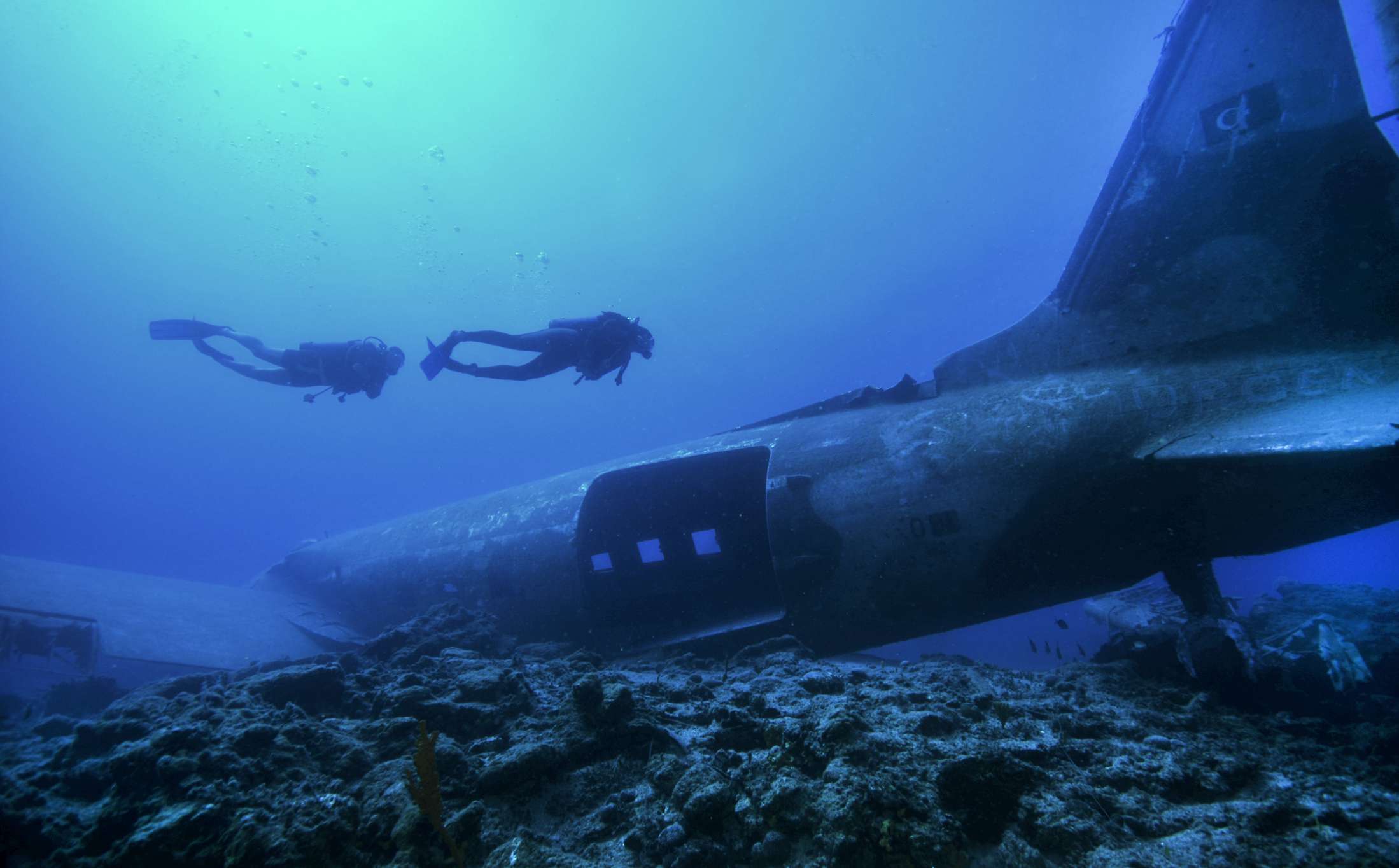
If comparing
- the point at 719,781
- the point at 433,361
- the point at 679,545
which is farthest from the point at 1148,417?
the point at 433,361

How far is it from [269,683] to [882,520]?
473 cm

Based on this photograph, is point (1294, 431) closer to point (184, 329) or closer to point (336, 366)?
point (336, 366)

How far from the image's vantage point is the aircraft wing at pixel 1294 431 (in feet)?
9.52

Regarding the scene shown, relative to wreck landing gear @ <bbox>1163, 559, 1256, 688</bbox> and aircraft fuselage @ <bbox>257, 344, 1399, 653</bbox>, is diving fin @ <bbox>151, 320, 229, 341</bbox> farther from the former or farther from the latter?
wreck landing gear @ <bbox>1163, 559, 1256, 688</bbox>

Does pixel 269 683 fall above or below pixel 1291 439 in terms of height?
above

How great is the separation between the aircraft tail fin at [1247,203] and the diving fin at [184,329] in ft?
40.2

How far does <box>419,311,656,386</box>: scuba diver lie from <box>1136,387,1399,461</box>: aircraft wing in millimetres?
5659

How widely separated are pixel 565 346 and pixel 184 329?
269 inches

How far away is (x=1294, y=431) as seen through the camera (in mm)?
3277

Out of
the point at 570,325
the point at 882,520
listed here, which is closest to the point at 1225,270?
the point at 882,520

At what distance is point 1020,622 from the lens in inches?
1332

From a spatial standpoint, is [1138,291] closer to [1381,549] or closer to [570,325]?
[570,325]

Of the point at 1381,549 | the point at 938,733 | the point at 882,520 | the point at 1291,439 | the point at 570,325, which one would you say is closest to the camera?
the point at 938,733

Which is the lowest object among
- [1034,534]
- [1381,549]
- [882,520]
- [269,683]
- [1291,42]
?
[1381,549]
